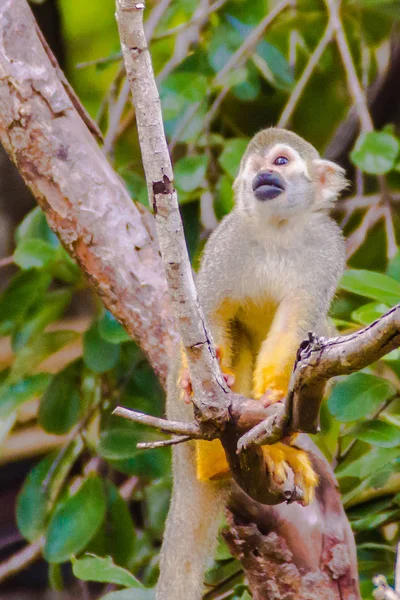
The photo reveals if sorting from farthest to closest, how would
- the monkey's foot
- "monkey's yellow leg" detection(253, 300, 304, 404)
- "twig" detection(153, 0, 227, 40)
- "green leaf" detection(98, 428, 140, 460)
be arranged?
1. "twig" detection(153, 0, 227, 40)
2. "green leaf" detection(98, 428, 140, 460)
3. "monkey's yellow leg" detection(253, 300, 304, 404)
4. the monkey's foot

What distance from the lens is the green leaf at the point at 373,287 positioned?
7.97 feet

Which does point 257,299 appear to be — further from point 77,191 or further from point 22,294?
point 22,294

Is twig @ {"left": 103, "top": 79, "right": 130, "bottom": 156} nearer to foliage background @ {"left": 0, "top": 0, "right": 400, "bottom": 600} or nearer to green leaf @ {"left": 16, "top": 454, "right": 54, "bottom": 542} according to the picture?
foliage background @ {"left": 0, "top": 0, "right": 400, "bottom": 600}

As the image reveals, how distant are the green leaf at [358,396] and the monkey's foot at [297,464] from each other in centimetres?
20

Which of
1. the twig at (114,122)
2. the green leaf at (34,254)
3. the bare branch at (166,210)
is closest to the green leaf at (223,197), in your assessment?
the twig at (114,122)

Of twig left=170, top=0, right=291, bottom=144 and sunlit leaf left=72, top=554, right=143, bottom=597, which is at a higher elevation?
twig left=170, top=0, right=291, bottom=144

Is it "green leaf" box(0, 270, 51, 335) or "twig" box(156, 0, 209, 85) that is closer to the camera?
"green leaf" box(0, 270, 51, 335)

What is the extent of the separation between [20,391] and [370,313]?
4.44 feet

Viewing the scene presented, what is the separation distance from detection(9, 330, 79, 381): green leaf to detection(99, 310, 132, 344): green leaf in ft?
0.89

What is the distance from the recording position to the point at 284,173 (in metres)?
2.49

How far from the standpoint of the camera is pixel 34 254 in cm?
291

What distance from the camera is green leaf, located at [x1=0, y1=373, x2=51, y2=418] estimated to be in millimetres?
3012

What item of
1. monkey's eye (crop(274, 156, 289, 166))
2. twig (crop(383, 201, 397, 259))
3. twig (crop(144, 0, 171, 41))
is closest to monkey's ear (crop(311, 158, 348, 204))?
monkey's eye (crop(274, 156, 289, 166))

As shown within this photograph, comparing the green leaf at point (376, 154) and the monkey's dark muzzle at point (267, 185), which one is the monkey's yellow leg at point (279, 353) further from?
the green leaf at point (376, 154)
